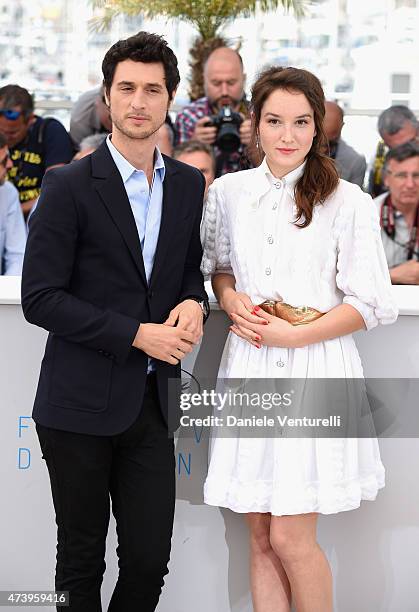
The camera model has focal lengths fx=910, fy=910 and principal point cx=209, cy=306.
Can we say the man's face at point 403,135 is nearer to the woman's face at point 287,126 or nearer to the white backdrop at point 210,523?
the white backdrop at point 210,523

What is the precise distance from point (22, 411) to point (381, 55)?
5366mm

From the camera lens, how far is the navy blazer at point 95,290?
6.66 feet

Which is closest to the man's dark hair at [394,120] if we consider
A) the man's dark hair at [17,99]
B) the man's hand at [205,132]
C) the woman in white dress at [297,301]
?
the man's hand at [205,132]

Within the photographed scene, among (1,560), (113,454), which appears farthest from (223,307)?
(1,560)

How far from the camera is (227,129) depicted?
4.19m

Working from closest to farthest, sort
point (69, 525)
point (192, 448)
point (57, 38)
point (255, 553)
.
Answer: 1. point (69, 525)
2. point (255, 553)
3. point (192, 448)
4. point (57, 38)

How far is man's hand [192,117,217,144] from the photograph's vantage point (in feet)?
13.9

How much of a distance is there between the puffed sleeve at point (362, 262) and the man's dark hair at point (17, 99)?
9.43ft

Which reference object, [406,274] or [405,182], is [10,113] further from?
[406,274]

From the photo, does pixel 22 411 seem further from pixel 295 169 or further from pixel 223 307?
pixel 295 169

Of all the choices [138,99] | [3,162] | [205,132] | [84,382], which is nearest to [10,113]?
[3,162]

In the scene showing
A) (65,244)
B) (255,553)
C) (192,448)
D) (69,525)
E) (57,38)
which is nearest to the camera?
(65,244)

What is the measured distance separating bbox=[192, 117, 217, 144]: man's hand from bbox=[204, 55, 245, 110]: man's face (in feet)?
1.00

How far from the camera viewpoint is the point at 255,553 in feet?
7.77
